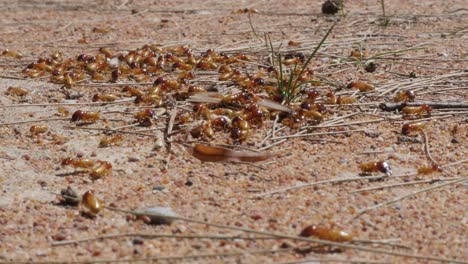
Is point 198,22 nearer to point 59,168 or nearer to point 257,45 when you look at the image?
point 257,45

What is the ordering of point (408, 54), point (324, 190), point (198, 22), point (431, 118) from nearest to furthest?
point (324, 190) < point (431, 118) < point (408, 54) < point (198, 22)

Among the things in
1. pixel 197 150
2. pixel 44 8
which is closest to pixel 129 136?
pixel 197 150

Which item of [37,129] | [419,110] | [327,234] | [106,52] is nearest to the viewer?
[327,234]

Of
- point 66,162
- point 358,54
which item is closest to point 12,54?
point 66,162

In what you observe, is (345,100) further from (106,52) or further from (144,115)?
(106,52)

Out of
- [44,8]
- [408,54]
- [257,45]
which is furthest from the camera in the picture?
[44,8]

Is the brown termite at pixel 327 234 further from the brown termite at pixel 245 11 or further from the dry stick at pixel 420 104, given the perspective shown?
the brown termite at pixel 245 11
